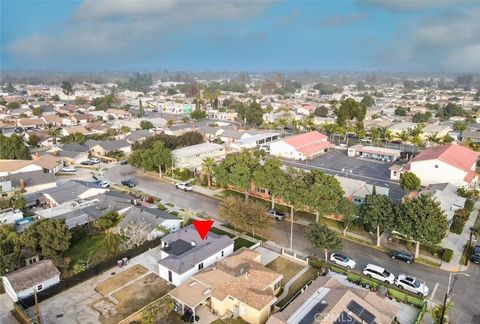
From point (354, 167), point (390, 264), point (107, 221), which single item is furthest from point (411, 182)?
point (107, 221)

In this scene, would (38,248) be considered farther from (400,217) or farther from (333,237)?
(400,217)

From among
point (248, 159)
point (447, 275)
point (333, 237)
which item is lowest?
point (447, 275)

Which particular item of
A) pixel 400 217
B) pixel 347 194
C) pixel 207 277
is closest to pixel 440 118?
pixel 347 194

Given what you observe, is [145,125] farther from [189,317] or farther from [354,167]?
[189,317]

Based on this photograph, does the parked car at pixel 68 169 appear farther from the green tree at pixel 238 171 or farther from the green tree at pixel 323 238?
the green tree at pixel 323 238

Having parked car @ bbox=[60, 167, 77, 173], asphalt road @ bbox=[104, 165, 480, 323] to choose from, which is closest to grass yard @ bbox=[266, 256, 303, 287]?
asphalt road @ bbox=[104, 165, 480, 323]

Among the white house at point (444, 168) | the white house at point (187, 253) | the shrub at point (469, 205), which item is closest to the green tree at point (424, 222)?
the shrub at point (469, 205)

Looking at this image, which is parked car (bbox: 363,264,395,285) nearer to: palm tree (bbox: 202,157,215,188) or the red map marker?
the red map marker

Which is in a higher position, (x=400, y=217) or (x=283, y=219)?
(x=400, y=217)
